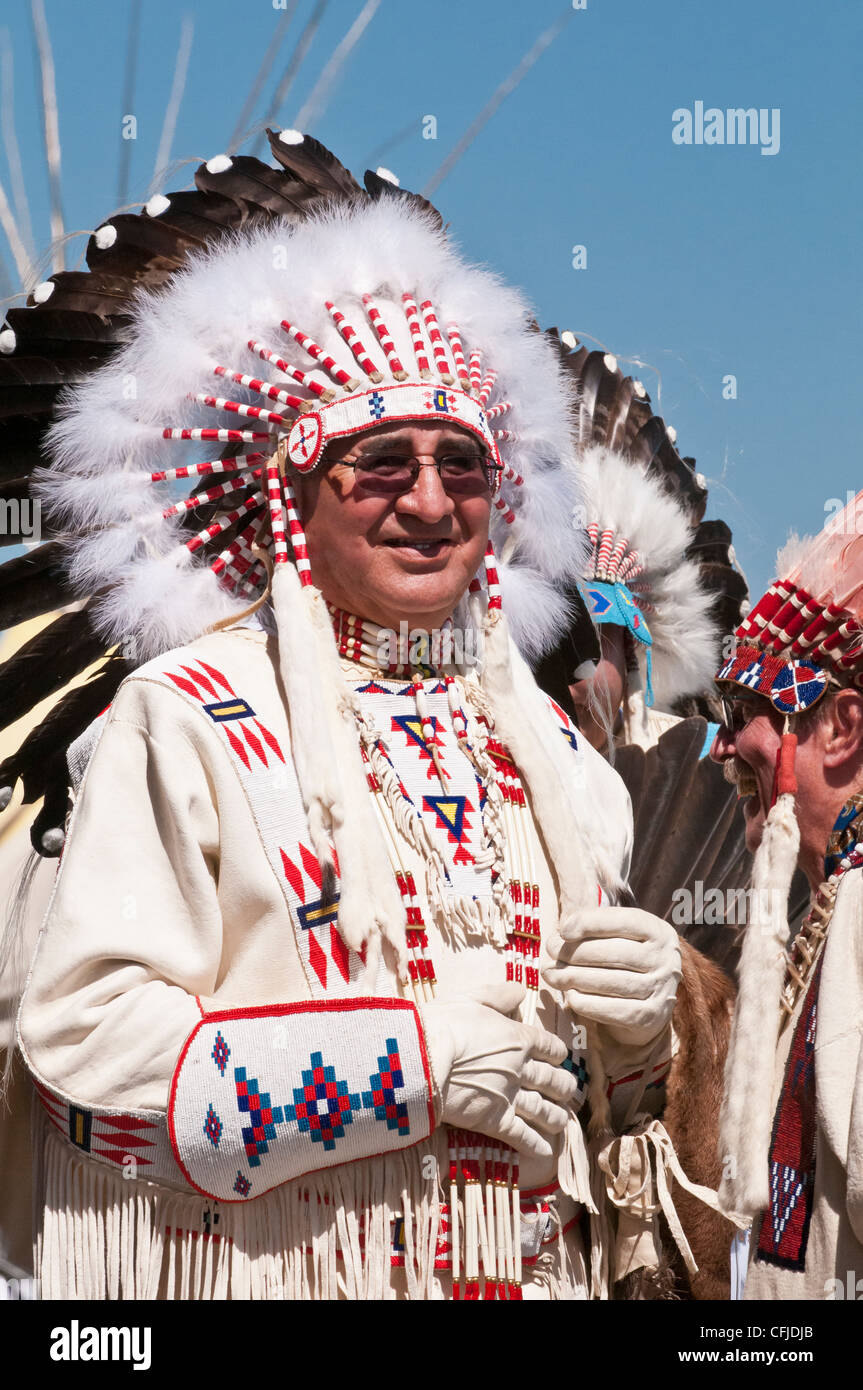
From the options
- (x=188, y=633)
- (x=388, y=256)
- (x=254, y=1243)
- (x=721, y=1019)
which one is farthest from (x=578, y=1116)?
(x=388, y=256)

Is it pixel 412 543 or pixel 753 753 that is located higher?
pixel 412 543

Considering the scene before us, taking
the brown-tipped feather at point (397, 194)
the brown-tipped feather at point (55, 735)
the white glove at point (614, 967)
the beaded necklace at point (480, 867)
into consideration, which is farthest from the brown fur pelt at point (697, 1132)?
the brown-tipped feather at point (397, 194)

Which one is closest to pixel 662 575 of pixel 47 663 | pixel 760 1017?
pixel 47 663

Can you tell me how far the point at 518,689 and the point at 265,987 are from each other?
2.89ft

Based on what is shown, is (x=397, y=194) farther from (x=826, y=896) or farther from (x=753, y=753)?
(x=826, y=896)

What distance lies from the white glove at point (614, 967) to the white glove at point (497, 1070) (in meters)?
0.09

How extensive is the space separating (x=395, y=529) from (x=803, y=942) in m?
1.08

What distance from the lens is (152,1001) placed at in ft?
8.63

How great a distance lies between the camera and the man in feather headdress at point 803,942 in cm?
238

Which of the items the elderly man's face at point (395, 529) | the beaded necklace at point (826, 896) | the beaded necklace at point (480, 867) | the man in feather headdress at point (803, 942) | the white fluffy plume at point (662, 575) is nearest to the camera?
the man in feather headdress at point (803, 942)

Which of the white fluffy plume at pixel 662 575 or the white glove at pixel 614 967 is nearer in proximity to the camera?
the white glove at pixel 614 967

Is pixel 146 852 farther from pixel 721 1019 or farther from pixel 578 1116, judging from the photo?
pixel 721 1019

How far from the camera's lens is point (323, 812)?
2.85 m

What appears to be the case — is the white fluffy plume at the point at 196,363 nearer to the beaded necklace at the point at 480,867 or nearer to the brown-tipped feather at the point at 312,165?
the brown-tipped feather at the point at 312,165
